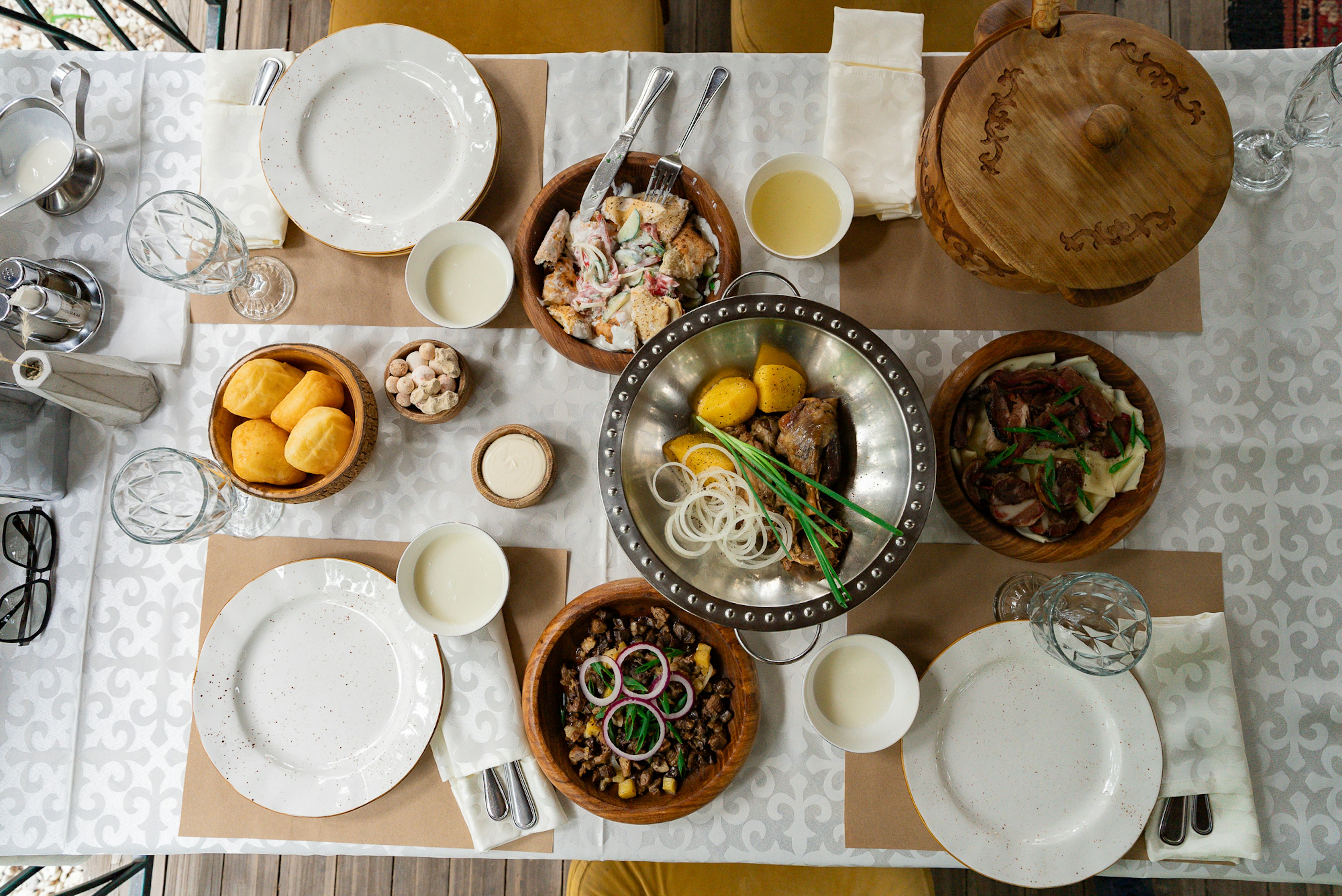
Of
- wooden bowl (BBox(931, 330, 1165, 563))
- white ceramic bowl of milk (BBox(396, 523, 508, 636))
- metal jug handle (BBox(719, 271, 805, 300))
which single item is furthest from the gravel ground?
wooden bowl (BBox(931, 330, 1165, 563))

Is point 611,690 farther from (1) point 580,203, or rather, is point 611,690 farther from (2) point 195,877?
(2) point 195,877

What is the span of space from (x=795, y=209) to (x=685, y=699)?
1.05 meters

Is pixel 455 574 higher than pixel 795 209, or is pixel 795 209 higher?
A: pixel 795 209

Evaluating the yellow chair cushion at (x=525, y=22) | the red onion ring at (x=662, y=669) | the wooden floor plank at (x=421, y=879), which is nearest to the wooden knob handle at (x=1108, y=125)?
the red onion ring at (x=662, y=669)

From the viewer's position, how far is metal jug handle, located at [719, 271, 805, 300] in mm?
1354

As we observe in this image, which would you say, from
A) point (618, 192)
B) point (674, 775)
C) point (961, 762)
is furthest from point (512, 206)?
point (961, 762)

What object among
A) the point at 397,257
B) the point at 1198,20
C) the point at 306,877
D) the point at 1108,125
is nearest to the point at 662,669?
the point at 397,257

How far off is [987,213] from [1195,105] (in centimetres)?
35

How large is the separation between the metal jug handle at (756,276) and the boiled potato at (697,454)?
0.27 m

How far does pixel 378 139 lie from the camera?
1.50m

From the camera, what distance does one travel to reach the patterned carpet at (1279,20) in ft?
8.38

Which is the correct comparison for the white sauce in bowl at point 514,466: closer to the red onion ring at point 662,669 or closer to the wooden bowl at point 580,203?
the wooden bowl at point 580,203

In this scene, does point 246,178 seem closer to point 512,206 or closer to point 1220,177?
point 512,206

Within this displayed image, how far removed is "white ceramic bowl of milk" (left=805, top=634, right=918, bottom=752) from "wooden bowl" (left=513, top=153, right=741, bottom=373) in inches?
29.2
